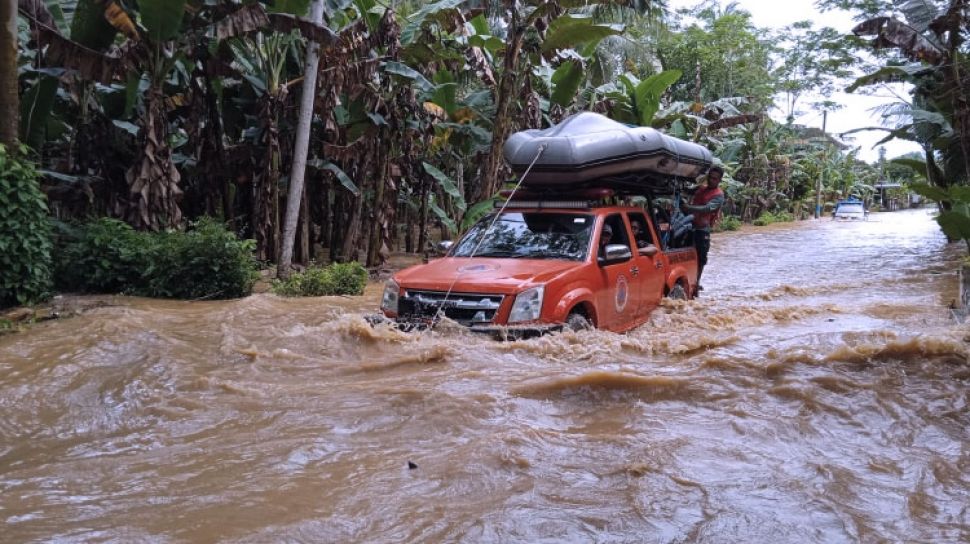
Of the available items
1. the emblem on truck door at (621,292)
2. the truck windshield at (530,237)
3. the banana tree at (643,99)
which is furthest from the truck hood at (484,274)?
the banana tree at (643,99)

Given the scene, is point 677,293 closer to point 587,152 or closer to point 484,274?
point 587,152

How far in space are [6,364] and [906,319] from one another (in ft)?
29.3

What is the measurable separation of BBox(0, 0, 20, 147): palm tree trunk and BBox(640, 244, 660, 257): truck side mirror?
7.47 meters

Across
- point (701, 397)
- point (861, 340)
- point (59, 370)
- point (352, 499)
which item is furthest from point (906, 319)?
point (59, 370)

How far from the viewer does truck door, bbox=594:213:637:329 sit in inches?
257

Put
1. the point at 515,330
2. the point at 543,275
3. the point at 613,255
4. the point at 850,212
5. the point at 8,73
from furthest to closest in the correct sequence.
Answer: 1. the point at 850,212
2. the point at 8,73
3. the point at 613,255
4. the point at 543,275
5. the point at 515,330

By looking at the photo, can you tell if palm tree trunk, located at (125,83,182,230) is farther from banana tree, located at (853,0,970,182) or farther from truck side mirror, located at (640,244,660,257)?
banana tree, located at (853,0,970,182)

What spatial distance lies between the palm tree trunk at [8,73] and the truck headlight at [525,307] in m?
6.84

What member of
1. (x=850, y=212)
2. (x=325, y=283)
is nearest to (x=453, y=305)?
(x=325, y=283)

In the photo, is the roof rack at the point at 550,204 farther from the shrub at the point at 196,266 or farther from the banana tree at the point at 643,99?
the banana tree at the point at 643,99

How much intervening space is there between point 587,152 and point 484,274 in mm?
1885

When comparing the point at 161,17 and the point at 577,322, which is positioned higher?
the point at 161,17

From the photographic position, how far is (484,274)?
5992mm

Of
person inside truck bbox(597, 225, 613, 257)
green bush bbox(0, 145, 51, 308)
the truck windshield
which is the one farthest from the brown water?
green bush bbox(0, 145, 51, 308)
